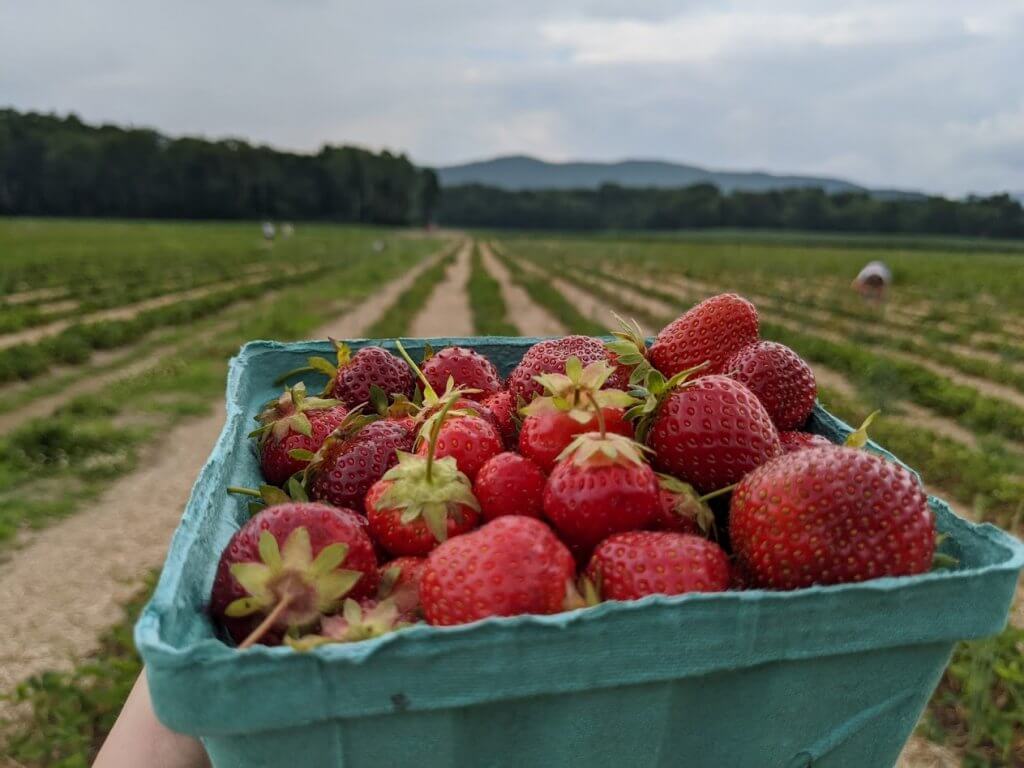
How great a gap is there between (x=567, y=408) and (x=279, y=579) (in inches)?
17.1

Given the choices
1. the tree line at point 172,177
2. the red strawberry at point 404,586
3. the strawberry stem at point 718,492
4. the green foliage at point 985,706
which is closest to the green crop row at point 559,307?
the green foliage at point 985,706

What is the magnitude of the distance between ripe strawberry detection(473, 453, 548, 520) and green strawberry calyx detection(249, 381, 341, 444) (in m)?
0.39

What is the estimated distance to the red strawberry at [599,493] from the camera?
96cm

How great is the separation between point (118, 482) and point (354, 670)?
14.9ft

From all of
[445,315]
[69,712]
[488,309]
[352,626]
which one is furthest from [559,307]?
[352,626]

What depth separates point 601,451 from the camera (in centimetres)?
98

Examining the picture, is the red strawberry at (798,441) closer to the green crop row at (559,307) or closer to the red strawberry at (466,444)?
the red strawberry at (466,444)

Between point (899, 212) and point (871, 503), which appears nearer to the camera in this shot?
point (871, 503)

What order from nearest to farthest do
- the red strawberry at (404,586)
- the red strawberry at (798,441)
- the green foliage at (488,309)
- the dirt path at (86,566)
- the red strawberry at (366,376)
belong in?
the red strawberry at (404,586) → the red strawberry at (798,441) → the red strawberry at (366,376) → the dirt path at (86,566) → the green foliage at (488,309)

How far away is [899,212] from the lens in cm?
6475

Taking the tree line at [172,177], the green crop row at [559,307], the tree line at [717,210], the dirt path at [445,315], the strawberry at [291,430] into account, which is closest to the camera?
the strawberry at [291,430]

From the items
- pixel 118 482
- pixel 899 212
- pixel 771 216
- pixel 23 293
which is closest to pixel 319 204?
pixel 771 216

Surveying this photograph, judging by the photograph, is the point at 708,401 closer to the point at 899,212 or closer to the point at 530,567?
the point at 530,567

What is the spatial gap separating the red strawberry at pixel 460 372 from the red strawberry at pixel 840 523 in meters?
0.68
